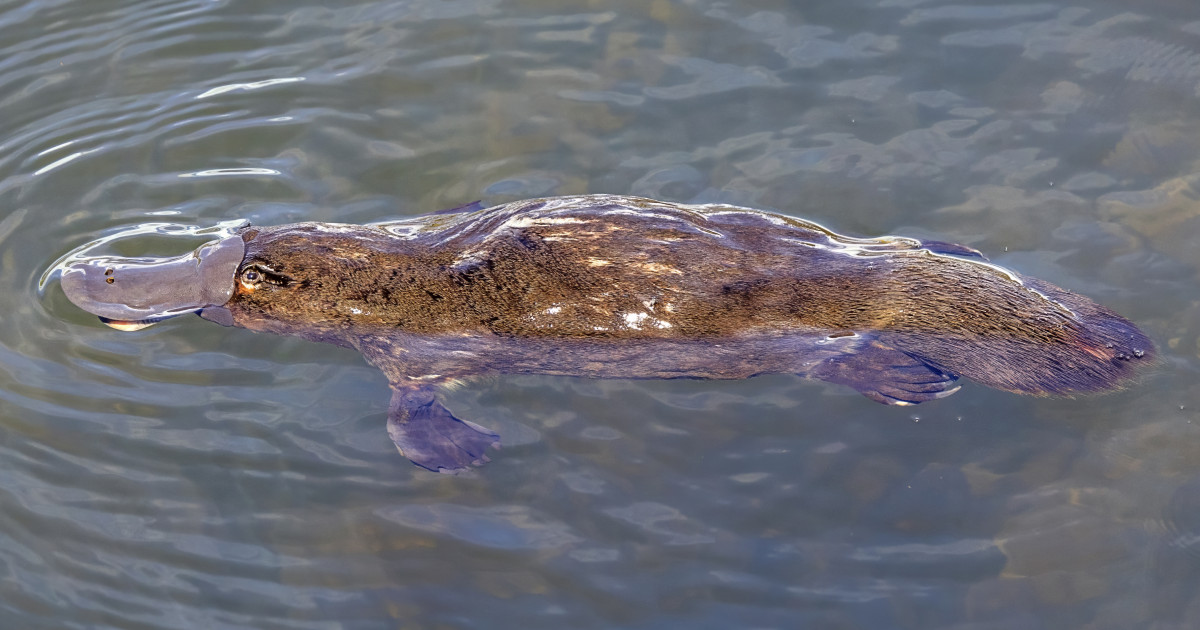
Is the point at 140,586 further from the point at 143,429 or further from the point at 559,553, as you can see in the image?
the point at 559,553

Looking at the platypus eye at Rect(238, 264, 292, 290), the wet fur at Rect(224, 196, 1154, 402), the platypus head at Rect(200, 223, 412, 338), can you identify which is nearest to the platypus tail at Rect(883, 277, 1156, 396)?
the wet fur at Rect(224, 196, 1154, 402)

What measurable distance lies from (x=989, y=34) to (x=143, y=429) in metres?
5.68

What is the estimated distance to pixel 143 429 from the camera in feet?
15.7

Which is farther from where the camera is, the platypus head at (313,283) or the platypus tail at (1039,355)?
the platypus head at (313,283)

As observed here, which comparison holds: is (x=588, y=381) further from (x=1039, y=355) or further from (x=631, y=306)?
(x=1039, y=355)

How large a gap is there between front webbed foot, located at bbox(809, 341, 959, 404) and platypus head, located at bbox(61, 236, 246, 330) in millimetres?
3034

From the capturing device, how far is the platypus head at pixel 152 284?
15.7 feet

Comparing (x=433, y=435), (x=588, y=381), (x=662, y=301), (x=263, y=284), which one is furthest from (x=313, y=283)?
(x=662, y=301)

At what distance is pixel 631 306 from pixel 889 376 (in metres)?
1.26

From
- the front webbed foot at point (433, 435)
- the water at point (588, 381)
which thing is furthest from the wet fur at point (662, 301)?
the water at point (588, 381)

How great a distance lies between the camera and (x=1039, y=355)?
4.14 m

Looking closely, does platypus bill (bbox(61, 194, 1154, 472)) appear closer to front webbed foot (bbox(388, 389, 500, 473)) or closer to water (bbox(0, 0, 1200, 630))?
front webbed foot (bbox(388, 389, 500, 473))

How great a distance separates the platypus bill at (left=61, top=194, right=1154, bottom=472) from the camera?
165 inches

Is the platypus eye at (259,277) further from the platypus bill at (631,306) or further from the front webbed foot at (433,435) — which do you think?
the front webbed foot at (433,435)
